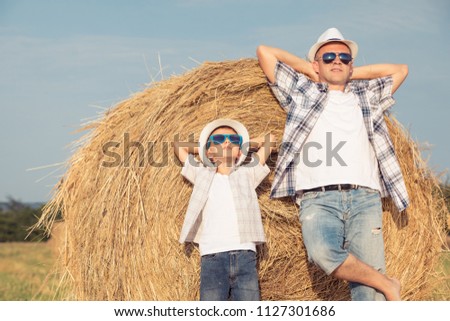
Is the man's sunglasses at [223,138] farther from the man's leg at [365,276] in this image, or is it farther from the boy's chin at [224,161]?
→ the man's leg at [365,276]

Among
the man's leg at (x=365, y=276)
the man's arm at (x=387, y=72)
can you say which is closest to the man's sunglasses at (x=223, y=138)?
the man's arm at (x=387, y=72)

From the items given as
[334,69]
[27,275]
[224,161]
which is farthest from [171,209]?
[27,275]

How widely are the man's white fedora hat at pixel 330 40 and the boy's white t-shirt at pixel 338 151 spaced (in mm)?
407

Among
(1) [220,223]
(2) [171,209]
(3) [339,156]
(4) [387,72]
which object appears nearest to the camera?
(3) [339,156]

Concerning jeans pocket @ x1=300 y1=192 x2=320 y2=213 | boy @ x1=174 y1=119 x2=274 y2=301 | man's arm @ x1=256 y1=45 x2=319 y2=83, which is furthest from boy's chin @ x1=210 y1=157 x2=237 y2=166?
man's arm @ x1=256 y1=45 x2=319 y2=83

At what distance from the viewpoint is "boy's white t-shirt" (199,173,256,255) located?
16.0ft

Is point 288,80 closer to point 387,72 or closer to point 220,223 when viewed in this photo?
point 387,72

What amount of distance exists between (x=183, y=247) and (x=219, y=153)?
899 mm

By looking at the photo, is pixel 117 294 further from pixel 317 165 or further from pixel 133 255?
pixel 317 165

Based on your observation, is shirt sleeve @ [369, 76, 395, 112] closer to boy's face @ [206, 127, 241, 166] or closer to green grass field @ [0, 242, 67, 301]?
boy's face @ [206, 127, 241, 166]

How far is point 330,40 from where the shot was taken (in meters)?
5.19

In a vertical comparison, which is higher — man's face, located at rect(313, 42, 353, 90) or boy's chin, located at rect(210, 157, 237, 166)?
man's face, located at rect(313, 42, 353, 90)

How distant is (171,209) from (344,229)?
1.51 metres

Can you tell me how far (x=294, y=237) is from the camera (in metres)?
5.73
